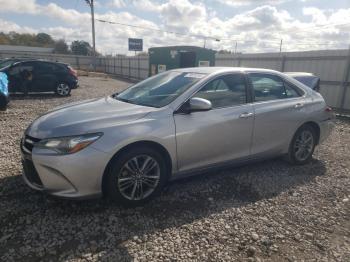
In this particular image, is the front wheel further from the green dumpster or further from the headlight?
the headlight

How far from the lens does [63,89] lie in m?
12.5

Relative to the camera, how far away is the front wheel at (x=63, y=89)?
12.4m

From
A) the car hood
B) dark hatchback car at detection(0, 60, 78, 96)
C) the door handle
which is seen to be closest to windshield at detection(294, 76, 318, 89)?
the door handle

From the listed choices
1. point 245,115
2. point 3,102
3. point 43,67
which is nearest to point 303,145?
point 245,115

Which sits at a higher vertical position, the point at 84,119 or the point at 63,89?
the point at 84,119

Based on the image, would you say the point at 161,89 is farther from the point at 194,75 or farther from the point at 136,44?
the point at 136,44

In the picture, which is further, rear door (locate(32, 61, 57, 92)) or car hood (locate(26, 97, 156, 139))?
rear door (locate(32, 61, 57, 92))

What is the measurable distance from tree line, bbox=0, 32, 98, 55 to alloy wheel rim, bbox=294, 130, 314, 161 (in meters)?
74.5

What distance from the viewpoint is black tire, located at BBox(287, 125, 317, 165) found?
4668 millimetres

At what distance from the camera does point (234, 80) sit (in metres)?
4.06

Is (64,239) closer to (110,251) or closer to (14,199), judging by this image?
(110,251)

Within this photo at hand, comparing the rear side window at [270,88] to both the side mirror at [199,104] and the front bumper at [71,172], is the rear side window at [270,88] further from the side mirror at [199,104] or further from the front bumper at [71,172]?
the front bumper at [71,172]

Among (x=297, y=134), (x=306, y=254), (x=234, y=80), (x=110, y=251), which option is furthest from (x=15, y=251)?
(x=297, y=134)

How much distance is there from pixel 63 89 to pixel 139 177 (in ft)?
34.4
